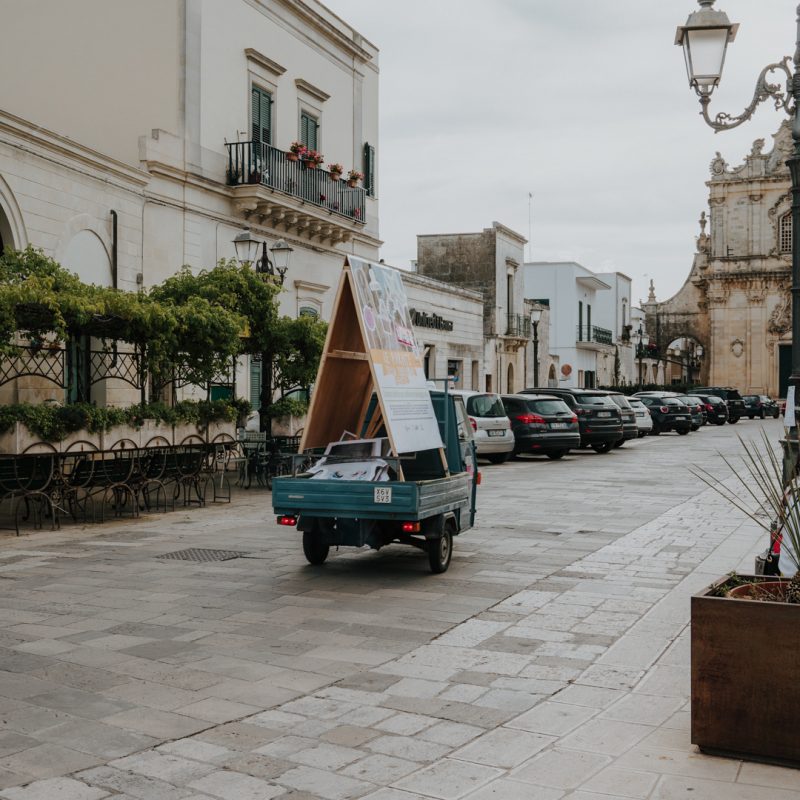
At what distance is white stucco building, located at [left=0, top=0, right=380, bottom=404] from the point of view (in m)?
16.7

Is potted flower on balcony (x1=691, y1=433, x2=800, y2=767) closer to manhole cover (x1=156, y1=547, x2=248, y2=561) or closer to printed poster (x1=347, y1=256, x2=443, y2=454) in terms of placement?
printed poster (x1=347, y1=256, x2=443, y2=454)

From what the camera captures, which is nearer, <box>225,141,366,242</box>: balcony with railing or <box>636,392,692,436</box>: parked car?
<box>225,141,366,242</box>: balcony with railing

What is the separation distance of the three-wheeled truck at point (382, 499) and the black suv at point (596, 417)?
53.8 ft

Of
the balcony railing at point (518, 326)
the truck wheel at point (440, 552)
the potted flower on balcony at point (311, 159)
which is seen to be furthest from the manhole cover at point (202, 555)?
the balcony railing at point (518, 326)

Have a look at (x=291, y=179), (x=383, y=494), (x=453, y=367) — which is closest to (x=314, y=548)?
(x=383, y=494)

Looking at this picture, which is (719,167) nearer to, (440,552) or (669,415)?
(669,415)

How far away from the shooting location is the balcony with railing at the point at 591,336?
63.2 meters

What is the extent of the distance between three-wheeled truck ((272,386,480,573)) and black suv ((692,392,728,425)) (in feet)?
124

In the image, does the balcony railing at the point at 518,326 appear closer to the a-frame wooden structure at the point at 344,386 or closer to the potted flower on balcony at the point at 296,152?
the potted flower on balcony at the point at 296,152

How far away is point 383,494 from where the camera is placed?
334 inches

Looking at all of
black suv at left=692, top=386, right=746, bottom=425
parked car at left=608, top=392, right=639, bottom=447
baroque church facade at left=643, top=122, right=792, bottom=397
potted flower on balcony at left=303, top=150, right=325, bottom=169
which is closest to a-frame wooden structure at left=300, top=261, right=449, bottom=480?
potted flower on balcony at left=303, top=150, right=325, bottom=169

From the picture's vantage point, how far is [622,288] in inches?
3221

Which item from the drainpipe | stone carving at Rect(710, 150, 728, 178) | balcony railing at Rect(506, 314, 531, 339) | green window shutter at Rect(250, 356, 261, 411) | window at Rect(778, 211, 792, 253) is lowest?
green window shutter at Rect(250, 356, 261, 411)

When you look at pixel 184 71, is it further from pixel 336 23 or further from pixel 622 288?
pixel 622 288
